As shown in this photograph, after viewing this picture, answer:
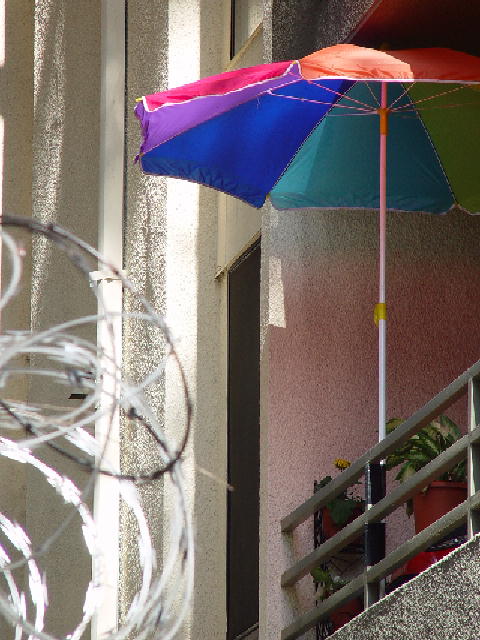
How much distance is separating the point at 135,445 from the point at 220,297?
64.5 inches

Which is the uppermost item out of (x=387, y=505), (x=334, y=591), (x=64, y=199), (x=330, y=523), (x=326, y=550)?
(x=64, y=199)

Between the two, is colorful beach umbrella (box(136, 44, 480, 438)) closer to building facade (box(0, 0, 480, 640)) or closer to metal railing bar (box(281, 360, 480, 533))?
building facade (box(0, 0, 480, 640))

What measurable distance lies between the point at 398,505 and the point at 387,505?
63 millimetres

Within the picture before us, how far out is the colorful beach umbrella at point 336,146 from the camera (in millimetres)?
9969

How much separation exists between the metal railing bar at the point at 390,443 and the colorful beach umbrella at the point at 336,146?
1.15 metres

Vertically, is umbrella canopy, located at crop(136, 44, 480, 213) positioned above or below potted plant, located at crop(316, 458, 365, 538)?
above

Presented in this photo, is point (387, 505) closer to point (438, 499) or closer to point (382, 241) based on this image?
point (438, 499)

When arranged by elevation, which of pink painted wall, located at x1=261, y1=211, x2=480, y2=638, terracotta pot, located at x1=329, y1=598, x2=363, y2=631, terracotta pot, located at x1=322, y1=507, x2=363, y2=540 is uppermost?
pink painted wall, located at x1=261, y1=211, x2=480, y2=638

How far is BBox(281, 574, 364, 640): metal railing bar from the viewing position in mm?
8586

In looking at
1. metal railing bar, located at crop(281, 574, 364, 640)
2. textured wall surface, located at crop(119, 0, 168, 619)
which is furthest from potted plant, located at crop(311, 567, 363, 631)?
textured wall surface, located at crop(119, 0, 168, 619)

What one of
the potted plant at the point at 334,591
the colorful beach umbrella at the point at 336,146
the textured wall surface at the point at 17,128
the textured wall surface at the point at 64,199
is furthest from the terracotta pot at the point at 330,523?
the textured wall surface at the point at 17,128

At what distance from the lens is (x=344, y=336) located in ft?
35.1

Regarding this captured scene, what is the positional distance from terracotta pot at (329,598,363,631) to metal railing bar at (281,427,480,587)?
446 millimetres

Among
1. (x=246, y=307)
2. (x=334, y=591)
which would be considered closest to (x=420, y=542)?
(x=334, y=591)
